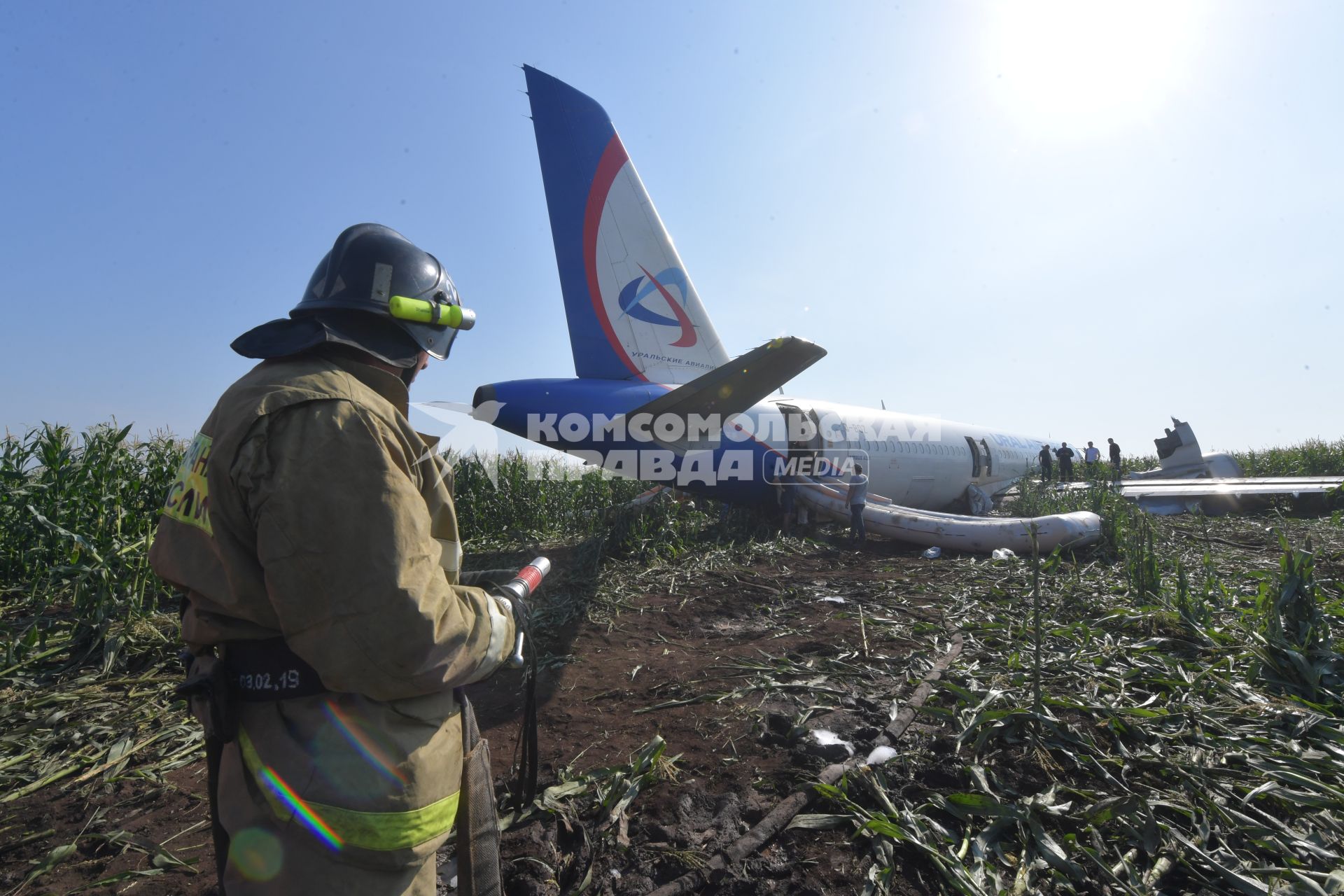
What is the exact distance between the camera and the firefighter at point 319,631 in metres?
1.26

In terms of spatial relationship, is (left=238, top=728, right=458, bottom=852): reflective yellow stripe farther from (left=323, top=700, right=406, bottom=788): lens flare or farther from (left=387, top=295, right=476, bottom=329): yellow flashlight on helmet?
(left=387, top=295, right=476, bottom=329): yellow flashlight on helmet

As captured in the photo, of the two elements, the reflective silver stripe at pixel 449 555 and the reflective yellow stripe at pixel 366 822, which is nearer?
the reflective yellow stripe at pixel 366 822

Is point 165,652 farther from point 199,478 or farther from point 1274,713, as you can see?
point 1274,713

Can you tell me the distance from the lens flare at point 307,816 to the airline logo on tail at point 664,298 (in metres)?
8.34

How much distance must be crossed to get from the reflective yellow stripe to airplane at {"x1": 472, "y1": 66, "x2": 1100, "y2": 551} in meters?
5.66

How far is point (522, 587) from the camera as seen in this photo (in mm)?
1966

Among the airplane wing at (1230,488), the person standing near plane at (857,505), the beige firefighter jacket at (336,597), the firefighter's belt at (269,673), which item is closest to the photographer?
the beige firefighter jacket at (336,597)

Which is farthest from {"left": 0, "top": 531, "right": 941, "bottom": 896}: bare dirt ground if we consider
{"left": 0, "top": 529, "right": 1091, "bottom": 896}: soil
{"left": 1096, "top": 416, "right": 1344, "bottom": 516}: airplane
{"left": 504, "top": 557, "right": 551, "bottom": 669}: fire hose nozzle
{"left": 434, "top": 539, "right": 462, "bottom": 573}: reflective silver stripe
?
{"left": 1096, "top": 416, "right": 1344, "bottom": 516}: airplane

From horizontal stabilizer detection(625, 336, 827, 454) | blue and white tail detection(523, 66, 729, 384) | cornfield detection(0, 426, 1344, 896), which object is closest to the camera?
cornfield detection(0, 426, 1344, 896)

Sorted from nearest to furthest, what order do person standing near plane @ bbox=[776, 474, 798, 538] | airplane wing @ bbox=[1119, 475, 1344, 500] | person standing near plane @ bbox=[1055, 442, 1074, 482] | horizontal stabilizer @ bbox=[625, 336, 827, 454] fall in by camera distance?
horizontal stabilizer @ bbox=[625, 336, 827, 454], person standing near plane @ bbox=[776, 474, 798, 538], airplane wing @ bbox=[1119, 475, 1344, 500], person standing near plane @ bbox=[1055, 442, 1074, 482]

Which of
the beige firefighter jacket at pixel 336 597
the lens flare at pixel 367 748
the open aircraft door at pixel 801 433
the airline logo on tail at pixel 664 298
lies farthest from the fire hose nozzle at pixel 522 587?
the open aircraft door at pixel 801 433

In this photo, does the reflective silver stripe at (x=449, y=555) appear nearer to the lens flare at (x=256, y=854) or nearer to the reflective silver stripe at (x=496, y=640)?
the reflective silver stripe at (x=496, y=640)

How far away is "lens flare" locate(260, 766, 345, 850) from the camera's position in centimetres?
130

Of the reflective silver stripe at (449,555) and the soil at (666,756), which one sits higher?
the reflective silver stripe at (449,555)
